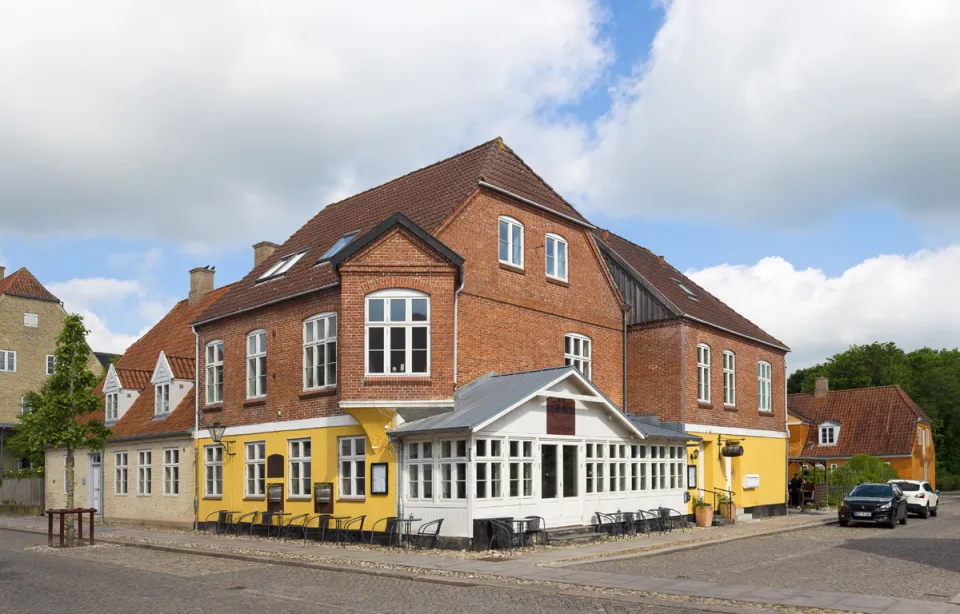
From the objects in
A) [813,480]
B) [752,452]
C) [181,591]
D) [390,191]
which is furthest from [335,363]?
[813,480]

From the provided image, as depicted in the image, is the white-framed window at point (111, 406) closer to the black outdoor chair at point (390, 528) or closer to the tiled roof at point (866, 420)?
the black outdoor chair at point (390, 528)

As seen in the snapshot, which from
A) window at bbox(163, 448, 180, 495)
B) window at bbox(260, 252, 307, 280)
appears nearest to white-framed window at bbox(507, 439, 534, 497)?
window at bbox(260, 252, 307, 280)

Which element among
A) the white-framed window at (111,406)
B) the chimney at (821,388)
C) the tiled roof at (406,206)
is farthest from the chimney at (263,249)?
the chimney at (821,388)

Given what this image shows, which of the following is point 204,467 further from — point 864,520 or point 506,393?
point 864,520

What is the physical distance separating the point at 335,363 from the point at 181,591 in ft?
29.8

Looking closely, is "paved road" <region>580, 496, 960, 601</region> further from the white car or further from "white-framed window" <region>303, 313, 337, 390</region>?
the white car

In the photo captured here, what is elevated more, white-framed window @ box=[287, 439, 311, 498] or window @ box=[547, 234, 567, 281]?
window @ box=[547, 234, 567, 281]

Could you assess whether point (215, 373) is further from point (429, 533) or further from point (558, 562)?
point (558, 562)

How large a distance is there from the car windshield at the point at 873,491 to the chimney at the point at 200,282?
2419cm

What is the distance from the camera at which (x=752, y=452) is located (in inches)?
1203

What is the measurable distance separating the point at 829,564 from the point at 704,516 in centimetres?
916

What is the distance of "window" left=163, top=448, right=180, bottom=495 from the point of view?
2784 centimetres

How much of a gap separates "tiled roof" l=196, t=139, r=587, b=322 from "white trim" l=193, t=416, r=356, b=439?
3282mm

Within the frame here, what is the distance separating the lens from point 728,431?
2897cm
